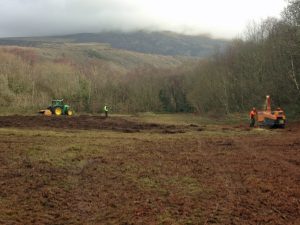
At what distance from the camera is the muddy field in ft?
31.2

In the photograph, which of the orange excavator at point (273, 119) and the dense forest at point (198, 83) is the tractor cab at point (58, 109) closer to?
the dense forest at point (198, 83)

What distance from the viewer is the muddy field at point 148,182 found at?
9500mm

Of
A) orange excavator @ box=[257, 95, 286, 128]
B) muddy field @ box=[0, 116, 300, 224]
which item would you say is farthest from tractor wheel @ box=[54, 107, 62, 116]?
muddy field @ box=[0, 116, 300, 224]

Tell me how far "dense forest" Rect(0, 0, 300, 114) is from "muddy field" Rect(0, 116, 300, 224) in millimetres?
21542

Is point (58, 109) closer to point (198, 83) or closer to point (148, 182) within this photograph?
point (198, 83)

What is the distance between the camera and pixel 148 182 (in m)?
12.7

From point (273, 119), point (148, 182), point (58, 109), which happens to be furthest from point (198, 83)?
point (148, 182)

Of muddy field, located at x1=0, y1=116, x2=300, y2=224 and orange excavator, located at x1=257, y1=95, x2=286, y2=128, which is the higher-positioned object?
orange excavator, located at x1=257, y1=95, x2=286, y2=128

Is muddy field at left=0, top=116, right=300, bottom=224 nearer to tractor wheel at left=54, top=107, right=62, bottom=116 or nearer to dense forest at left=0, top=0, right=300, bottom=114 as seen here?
dense forest at left=0, top=0, right=300, bottom=114

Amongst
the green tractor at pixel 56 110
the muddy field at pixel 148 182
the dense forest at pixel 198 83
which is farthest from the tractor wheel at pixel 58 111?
the muddy field at pixel 148 182

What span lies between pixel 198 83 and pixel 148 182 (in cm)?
5464

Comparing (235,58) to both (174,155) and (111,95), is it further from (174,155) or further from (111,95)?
(174,155)

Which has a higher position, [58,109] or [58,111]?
[58,109]

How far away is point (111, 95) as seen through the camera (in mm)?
77812
